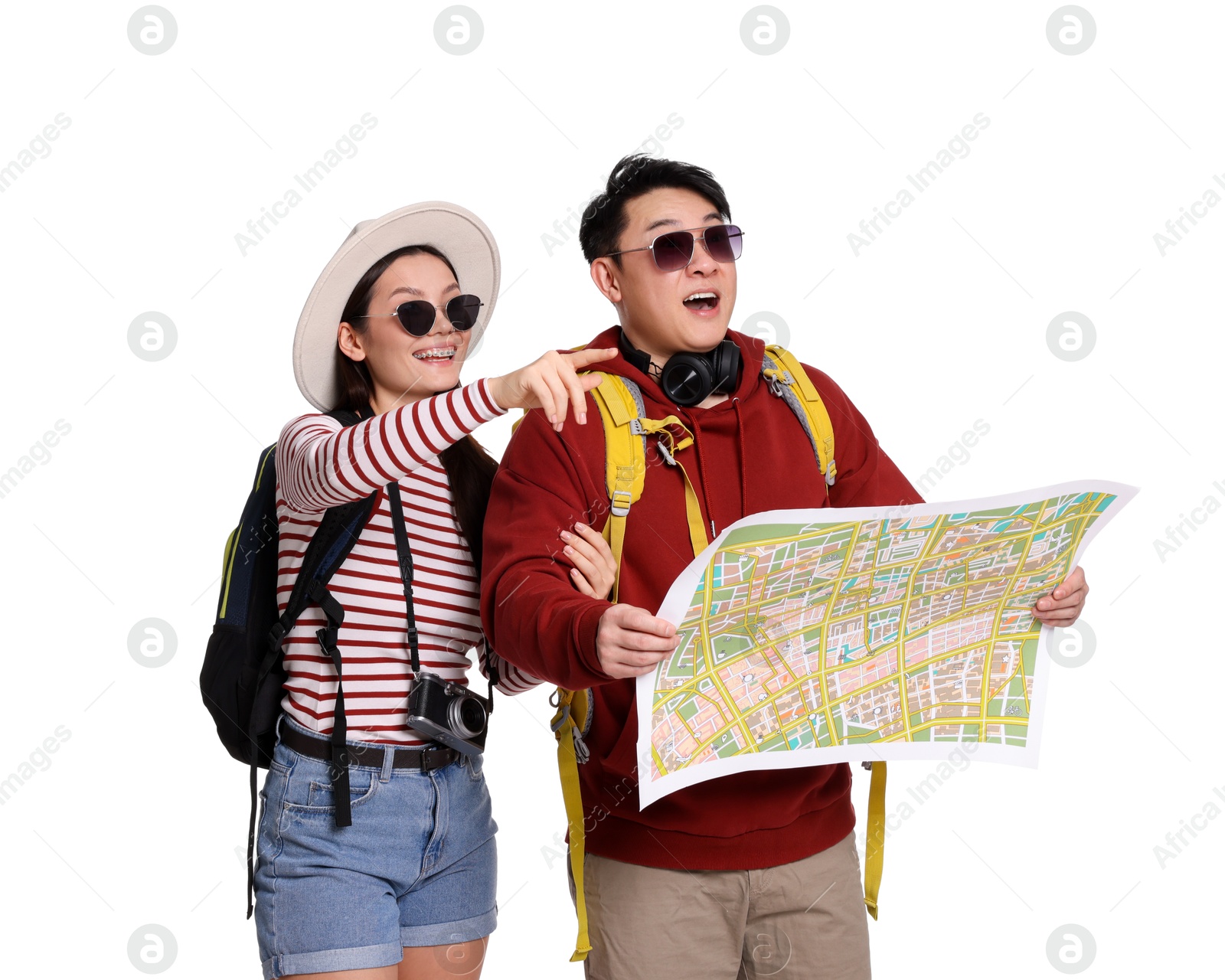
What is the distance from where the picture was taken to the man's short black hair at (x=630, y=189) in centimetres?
314

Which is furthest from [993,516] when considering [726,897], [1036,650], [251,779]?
[251,779]

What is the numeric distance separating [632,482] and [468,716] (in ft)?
2.35

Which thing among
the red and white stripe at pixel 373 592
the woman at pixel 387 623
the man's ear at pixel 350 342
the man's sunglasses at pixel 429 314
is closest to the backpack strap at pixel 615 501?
the woman at pixel 387 623

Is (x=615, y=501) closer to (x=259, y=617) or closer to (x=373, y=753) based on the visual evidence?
(x=373, y=753)

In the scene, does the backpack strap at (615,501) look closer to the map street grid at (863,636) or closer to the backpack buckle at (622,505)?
the backpack buckle at (622,505)

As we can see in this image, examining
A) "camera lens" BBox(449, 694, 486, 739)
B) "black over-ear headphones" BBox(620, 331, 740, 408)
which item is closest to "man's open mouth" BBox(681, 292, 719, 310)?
"black over-ear headphones" BBox(620, 331, 740, 408)

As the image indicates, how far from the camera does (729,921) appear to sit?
294 centimetres

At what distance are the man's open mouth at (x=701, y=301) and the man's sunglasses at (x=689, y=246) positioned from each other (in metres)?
0.08

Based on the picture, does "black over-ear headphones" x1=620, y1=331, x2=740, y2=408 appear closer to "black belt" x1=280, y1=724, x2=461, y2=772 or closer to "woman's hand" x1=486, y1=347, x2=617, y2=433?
"woman's hand" x1=486, y1=347, x2=617, y2=433

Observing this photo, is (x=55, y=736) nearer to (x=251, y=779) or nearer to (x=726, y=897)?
(x=251, y=779)

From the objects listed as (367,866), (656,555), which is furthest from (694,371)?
(367,866)

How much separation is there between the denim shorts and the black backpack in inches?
3.1

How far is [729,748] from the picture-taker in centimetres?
270

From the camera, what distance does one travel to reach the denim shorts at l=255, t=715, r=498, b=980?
282 cm
